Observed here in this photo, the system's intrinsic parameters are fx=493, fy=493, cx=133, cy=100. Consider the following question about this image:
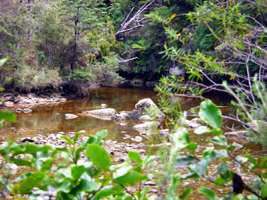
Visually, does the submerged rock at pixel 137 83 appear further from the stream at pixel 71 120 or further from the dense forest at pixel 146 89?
the stream at pixel 71 120

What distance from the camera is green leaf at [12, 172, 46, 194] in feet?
3.36

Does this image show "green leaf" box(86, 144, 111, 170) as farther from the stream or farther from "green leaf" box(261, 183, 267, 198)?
the stream

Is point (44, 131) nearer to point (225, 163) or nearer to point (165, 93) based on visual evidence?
point (165, 93)

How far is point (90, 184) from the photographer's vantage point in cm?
102

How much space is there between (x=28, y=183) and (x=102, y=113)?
11651 mm

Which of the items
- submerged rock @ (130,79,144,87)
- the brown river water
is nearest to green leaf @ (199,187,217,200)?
the brown river water

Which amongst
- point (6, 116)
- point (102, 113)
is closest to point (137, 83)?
point (102, 113)

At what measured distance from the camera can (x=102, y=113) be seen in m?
12.7

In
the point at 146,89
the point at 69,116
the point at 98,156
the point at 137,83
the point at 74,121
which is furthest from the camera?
the point at 137,83

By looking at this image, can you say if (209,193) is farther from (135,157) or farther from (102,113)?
(102,113)

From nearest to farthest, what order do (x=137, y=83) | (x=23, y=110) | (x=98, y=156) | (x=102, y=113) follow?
(x=98, y=156) → (x=102, y=113) → (x=23, y=110) → (x=137, y=83)

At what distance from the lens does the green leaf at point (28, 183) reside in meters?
1.03

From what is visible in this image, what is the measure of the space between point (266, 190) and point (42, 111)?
12313mm

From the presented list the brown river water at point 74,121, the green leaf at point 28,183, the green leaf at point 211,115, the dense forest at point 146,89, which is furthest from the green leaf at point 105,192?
the brown river water at point 74,121
